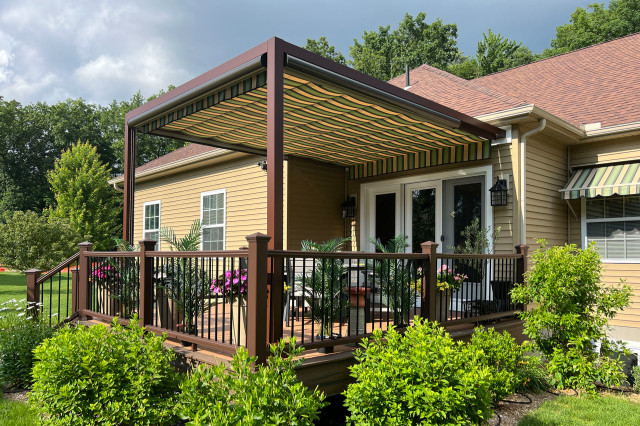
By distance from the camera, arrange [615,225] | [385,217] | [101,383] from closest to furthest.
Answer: [101,383], [615,225], [385,217]

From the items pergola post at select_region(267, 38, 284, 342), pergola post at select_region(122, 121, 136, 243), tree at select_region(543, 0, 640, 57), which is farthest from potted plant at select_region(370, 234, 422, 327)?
tree at select_region(543, 0, 640, 57)

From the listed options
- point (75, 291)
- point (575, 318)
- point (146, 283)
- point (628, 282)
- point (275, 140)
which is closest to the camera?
point (275, 140)

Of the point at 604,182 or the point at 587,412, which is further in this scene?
the point at 604,182

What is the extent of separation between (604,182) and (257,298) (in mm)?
5462

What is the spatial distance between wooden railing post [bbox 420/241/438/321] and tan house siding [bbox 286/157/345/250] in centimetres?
386

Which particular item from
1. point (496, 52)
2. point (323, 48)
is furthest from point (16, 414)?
point (323, 48)

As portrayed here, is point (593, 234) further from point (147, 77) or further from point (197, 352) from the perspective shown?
point (147, 77)

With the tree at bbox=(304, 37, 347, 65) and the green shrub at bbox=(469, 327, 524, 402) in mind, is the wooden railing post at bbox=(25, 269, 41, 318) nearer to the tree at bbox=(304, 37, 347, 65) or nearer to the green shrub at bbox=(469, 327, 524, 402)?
the green shrub at bbox=(469, 327, 524, 402)

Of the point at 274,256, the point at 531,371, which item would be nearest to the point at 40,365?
the point at 274,256

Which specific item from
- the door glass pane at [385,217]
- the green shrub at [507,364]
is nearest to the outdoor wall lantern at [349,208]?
the door glass pane at [385,217]

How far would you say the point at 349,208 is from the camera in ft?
26.4

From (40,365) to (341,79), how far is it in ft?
10.4

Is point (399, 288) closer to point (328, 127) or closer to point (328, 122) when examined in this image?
point (328, 122)

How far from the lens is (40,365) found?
3023 millimetres
